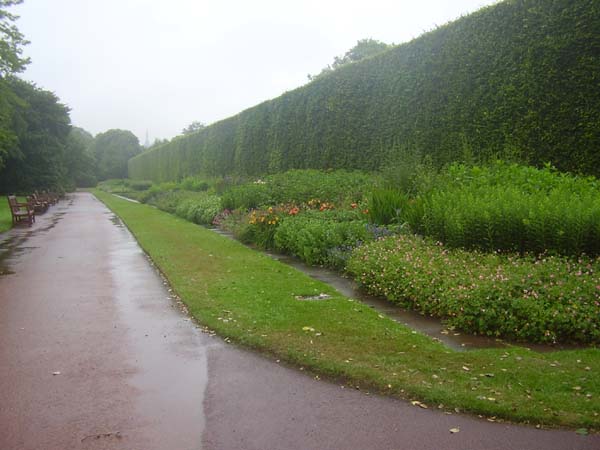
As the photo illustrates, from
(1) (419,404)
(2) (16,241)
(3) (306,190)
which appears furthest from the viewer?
(2) (16,241)

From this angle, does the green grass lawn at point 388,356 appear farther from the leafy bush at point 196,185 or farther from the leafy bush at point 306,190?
the leafy bush at point 196,185

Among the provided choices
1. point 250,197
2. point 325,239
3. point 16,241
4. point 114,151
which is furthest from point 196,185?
point 114,151

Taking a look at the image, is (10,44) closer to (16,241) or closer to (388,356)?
(16,241)

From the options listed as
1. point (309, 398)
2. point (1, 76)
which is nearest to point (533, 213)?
point (309, 398)

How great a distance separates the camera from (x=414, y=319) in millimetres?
5824

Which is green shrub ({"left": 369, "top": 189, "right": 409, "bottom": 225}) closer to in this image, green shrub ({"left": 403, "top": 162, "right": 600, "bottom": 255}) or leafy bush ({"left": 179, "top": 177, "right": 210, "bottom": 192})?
green shrub ({"left": 403, "top": 162, "right": 600, "bottom": 255})

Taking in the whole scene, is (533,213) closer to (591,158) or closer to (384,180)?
(591,158)

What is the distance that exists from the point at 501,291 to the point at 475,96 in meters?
6.91

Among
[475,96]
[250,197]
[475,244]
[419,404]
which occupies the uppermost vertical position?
[475,96]

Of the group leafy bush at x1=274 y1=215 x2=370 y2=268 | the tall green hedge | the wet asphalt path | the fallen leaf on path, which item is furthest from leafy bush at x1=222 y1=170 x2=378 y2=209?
the fallen leaf on path

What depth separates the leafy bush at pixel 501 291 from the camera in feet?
16.0

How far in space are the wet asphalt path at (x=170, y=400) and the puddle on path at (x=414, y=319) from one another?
148 centimetres

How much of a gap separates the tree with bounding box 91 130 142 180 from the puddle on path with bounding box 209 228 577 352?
307 feet

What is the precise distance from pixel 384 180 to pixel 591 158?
390cm
